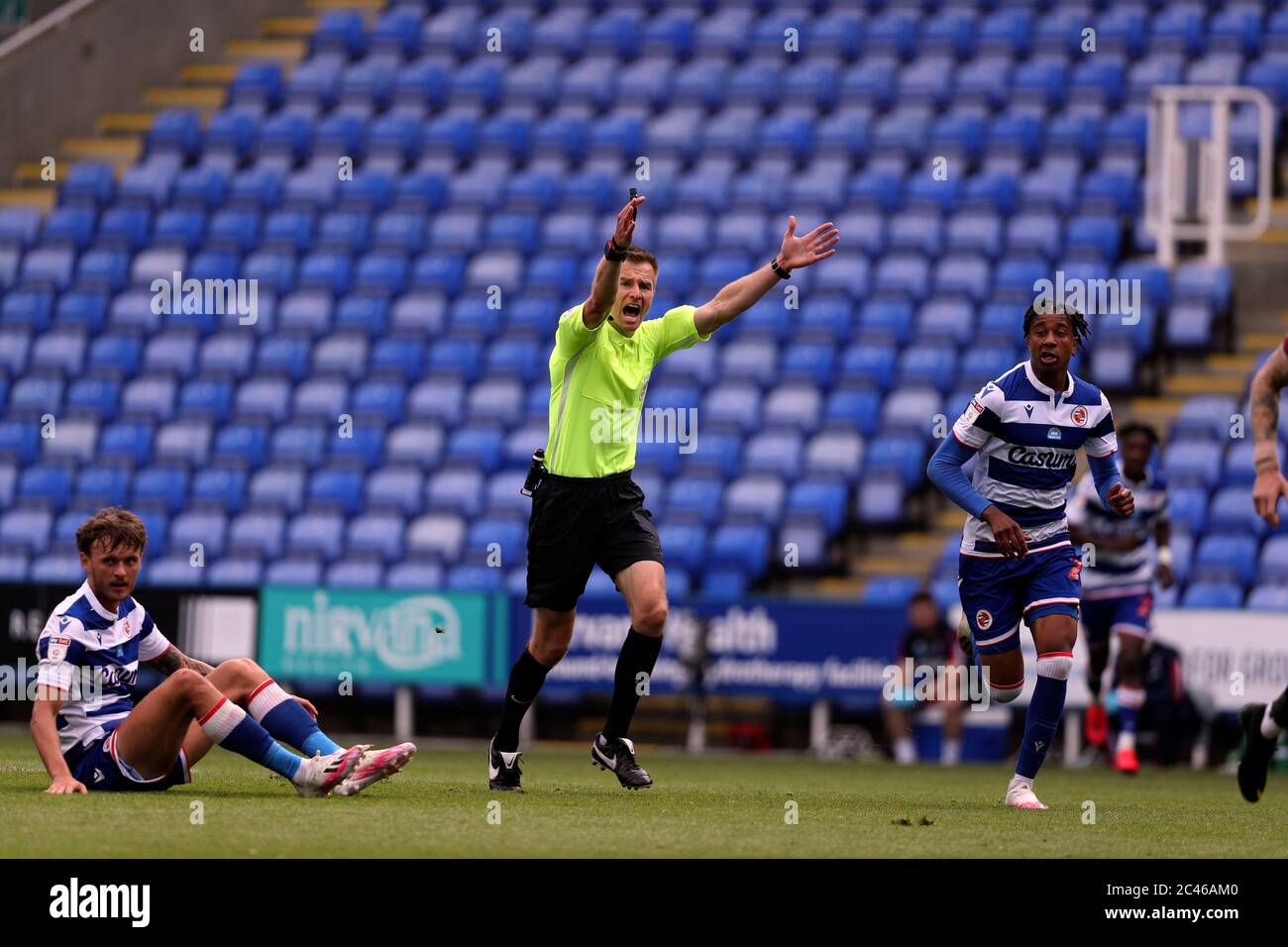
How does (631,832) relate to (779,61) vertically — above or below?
below

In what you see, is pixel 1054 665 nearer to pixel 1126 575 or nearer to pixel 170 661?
pixel 170 661

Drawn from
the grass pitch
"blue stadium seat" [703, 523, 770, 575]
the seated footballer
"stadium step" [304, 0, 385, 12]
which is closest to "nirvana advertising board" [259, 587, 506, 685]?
"blue stadium seat" [703, 523, 770, 575]

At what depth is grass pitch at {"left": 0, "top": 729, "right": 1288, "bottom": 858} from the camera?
23.2 ft

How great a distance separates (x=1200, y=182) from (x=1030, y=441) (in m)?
9.39

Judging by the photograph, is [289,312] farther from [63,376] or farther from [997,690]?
[997,690]

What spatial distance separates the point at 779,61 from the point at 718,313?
14142 mm

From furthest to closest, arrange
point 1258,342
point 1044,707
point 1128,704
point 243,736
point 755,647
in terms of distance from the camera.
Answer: point 1258,342, point 755,647, point 1128,704, point 1044,707, point 243,736

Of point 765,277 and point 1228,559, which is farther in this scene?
point 1228,559

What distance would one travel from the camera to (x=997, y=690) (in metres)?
9.83

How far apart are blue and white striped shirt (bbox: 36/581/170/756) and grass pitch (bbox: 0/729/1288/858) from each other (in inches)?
12.4

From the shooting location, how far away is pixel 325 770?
8.52 meters

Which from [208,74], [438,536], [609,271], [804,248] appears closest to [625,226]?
→ [609,271]
